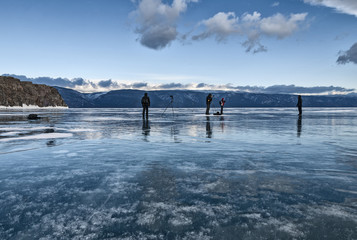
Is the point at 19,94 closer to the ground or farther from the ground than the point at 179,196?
farther from the ground

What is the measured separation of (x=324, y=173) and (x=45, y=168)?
6291 mm

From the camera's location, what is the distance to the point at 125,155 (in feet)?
24.3

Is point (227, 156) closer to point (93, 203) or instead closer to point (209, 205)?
point (209, 205)

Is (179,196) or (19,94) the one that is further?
(19,94)

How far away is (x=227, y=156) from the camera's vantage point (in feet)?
23.7

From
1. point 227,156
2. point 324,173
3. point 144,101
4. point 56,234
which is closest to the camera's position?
point 56,234

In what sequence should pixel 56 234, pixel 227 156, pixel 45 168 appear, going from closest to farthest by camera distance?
pixel 56 234, pixel 45 168, pixel 227 156

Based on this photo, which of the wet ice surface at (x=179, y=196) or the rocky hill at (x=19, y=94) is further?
the rocky hill at (x=19, y=94)

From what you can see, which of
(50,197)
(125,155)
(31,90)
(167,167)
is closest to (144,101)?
(125,155)

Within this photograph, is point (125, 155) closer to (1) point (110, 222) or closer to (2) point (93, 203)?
(2) point (93, 203)

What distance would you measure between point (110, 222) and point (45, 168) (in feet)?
11.7

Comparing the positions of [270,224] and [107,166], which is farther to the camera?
[107,166]

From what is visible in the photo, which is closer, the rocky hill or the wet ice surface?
the wet ice surface

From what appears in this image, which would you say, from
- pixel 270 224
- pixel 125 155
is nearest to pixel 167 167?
pixel 125 155
